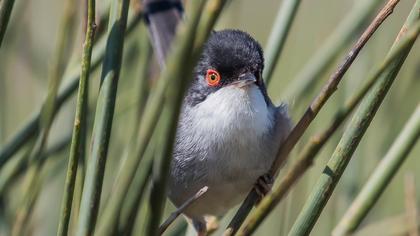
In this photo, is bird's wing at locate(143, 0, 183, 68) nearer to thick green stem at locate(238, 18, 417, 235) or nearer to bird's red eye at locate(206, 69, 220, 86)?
bird's red eye at locate(206, 69, 220, 86)

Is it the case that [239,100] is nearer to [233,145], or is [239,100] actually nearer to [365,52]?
[233,145]

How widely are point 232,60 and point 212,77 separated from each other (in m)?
0.14

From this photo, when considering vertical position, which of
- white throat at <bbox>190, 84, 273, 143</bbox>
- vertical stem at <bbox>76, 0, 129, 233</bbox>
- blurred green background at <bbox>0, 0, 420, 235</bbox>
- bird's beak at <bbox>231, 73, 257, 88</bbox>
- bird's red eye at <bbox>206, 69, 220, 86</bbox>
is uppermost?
vertical stem at <bbox>76, 0, 129, 233</bbox>

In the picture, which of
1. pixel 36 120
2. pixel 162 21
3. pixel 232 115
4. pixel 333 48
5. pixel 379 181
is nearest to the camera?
pixel 379 181

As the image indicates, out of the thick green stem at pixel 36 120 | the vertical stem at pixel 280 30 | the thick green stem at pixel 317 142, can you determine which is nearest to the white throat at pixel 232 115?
the vertical stem at pixel 280 30

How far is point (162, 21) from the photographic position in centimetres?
374

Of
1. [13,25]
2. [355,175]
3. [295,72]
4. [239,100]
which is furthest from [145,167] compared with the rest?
[295,72]

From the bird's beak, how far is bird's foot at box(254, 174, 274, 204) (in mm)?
400

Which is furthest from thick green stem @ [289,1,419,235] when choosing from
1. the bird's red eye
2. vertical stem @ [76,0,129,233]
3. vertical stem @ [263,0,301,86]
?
the bird's red eye

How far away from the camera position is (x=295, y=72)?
4352 millimetres

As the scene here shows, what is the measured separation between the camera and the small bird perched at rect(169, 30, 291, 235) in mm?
2949

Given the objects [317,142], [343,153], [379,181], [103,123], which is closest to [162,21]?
[103,123]

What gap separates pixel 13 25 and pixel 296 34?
5.47 ft

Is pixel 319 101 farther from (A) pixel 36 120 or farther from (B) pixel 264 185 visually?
(A) pixel 36 120
